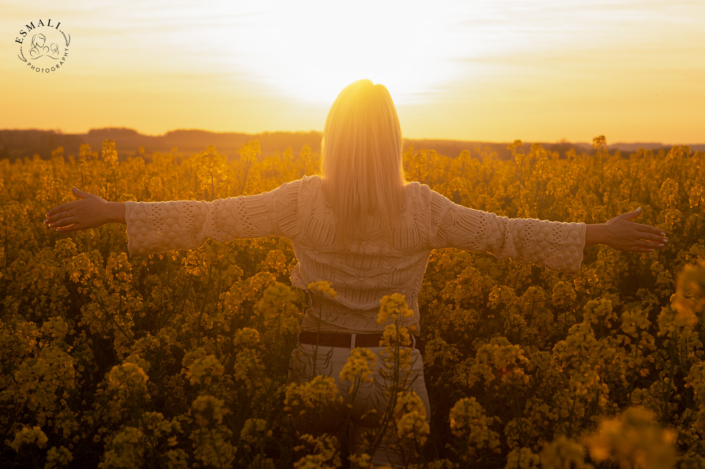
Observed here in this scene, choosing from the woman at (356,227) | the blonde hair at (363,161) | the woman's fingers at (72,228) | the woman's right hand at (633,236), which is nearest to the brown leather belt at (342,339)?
the woman at (356,227)

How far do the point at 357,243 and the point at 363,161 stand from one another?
42 cm

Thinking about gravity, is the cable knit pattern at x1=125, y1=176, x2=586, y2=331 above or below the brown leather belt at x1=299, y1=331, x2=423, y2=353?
above

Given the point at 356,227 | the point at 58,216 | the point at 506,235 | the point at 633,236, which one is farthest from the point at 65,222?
the point at 633,236

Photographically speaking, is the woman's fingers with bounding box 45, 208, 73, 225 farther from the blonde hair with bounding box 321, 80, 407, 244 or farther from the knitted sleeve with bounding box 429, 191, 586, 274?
the knitted sleeve with bounding box 429, 191, 586, 274

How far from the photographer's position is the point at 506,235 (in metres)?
2.97

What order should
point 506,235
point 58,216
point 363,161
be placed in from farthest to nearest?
point 506,235
point 58,216
point 363,161

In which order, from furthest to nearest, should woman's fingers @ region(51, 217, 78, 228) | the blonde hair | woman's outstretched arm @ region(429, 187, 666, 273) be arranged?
woman's outstretched arm @ region(429, 187, 666, 273), woman's fingers @ region(51, 217, 78, 228), the blonde hair

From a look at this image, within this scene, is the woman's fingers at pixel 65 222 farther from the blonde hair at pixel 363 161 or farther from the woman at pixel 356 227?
the blonde hair at pixel 363 161

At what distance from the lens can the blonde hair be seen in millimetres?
2715

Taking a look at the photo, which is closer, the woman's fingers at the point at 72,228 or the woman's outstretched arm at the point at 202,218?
the woman's fingers at the point at 72,228

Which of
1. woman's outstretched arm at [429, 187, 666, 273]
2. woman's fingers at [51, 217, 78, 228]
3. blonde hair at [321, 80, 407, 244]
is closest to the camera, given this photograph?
blonde hair at [321, 80, 407, 244]

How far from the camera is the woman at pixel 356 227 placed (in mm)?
2758

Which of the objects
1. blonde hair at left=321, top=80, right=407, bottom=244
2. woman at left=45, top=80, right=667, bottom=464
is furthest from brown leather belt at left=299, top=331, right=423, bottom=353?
blonde hair at left=321, top=80, right=407, bottom=244

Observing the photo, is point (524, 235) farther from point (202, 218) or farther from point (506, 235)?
point (202, 218)
